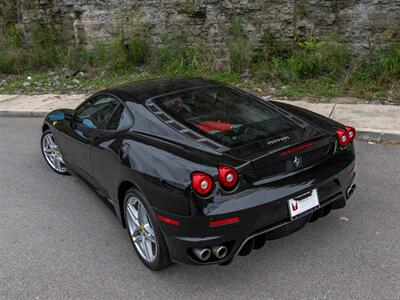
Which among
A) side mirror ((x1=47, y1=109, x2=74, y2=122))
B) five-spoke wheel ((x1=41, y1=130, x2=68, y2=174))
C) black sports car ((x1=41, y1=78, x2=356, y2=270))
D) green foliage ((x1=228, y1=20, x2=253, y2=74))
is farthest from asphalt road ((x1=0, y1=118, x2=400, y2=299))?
green foliage ((x1=228, y1=20, x2=253, y2=74))

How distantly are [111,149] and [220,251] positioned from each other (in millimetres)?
1344

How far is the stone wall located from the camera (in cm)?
825

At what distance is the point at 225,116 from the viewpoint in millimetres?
3416

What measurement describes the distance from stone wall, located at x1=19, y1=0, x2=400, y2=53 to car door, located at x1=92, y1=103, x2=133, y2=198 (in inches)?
251

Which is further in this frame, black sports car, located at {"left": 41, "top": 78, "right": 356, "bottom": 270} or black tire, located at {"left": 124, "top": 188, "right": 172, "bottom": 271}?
black tire, located at {"left": 124, "top": 188, "right": 172, "bottom": 271}

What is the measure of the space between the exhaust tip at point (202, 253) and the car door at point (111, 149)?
0.99 m

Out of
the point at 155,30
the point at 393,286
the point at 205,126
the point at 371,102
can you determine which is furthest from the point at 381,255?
the point at 155,30

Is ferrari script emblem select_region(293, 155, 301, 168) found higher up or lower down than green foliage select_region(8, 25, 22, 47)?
higher up

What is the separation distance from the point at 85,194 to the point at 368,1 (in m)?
6.84

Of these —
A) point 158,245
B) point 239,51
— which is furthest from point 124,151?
point 239,51

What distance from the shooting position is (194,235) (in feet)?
8.77

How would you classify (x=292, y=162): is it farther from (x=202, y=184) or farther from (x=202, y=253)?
(x=202, y=253)

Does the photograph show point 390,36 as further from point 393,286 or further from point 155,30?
point 393,286

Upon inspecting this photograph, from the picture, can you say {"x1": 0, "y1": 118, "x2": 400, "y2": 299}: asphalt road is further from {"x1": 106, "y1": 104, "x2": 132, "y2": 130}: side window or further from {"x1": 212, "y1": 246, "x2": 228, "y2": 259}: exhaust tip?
{"x1": 106, "y1": 104, "x2": 132, "y2": 130}: side window
